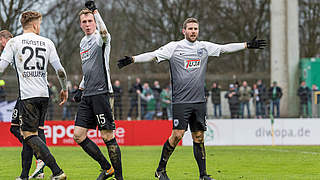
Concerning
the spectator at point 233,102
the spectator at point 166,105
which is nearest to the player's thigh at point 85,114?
the spectator at point 166,105

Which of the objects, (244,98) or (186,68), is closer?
(186,68)

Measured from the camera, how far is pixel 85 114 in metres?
8.29

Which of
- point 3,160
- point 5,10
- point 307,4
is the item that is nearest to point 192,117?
point 3,160

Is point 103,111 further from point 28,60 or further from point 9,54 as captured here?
point 9,54

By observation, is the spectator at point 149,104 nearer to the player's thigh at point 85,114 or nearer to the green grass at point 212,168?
the green grass at point 212,168

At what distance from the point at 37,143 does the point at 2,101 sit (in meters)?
13.3

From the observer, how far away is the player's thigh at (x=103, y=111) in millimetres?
8095

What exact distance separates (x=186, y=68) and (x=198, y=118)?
75 cm

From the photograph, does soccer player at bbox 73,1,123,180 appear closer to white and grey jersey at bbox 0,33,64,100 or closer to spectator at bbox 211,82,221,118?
white and grey jersey at bbox 0,33,64,100

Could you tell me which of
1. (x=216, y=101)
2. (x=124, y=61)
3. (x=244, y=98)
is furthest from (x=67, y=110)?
(x=124, y=61)

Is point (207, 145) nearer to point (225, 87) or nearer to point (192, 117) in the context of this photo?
point (225, 87)

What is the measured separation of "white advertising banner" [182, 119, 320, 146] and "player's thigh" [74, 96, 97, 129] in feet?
39.2

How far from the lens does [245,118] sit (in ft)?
69.2

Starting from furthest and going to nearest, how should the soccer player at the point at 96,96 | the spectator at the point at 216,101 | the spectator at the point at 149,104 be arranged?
1. the spectator at the point at 216,101
2. the spectator at the point at 149,104
3. the soccer player at the point at 96,96
